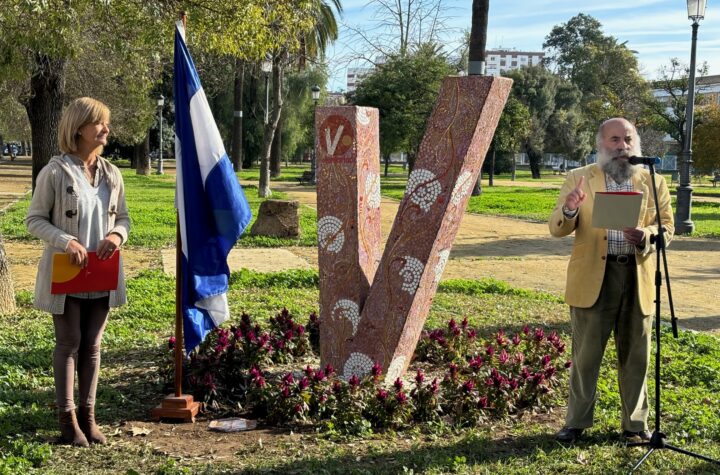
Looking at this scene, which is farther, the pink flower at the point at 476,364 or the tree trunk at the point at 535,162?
the tree trunk at the point at 535,162

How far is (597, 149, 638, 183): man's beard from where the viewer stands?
14.3 ft

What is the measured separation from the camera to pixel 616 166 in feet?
14.4

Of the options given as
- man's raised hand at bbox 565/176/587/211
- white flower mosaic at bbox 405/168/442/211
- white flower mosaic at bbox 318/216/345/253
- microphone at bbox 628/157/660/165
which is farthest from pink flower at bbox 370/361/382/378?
microphone at bbox 628/157/660/165

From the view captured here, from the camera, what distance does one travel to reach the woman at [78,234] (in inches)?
162

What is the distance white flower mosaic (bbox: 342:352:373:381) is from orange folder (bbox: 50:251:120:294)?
68.3 inches

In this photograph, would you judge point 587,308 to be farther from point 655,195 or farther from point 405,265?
point 405,265

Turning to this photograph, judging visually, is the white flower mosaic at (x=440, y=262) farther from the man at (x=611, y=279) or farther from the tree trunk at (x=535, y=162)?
the tree trunk at (x=535, y=162)

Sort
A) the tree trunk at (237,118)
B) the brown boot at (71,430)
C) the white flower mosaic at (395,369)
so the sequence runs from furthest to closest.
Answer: the tree trunk at (237,118), the white flower mosaic at (395,369), the brown boot at (71,430)

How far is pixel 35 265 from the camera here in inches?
438

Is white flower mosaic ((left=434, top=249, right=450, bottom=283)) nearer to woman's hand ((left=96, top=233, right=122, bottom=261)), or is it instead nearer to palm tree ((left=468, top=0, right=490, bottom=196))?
woman's hand ((left=96, top=233, right=122, bottom=261))

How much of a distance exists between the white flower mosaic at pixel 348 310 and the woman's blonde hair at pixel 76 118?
1.99 meters

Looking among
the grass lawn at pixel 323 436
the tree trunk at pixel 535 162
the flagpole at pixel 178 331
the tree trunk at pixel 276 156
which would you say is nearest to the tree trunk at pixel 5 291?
the grass lawn at pixel 323 436

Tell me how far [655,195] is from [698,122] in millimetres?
36933

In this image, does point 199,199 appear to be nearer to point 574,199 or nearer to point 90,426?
point 90,426
